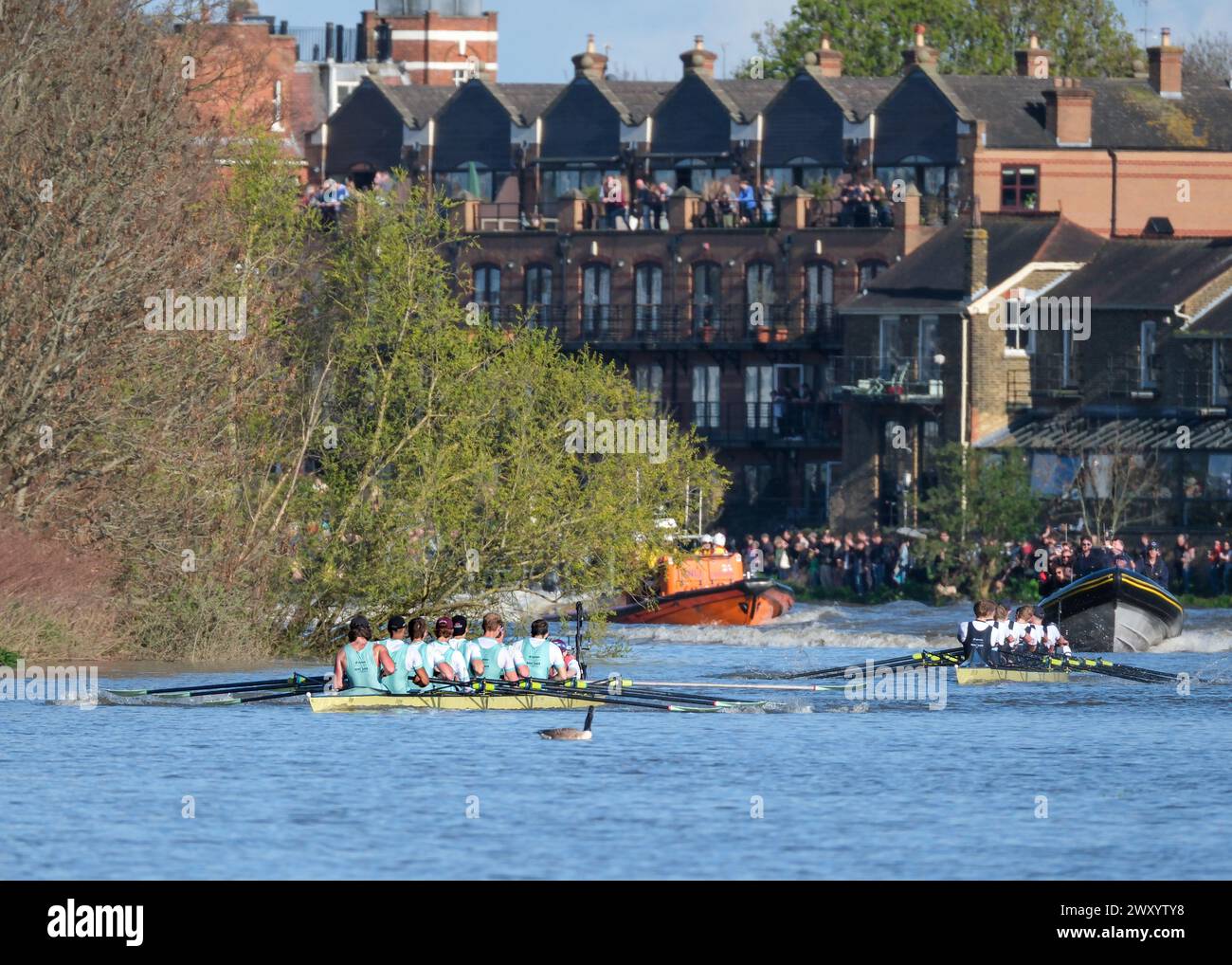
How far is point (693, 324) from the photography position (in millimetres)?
94250

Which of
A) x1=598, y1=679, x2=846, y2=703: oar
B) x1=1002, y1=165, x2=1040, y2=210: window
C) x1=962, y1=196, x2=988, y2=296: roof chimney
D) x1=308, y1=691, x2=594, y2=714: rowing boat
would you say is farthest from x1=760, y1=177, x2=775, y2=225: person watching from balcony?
x1=308, y1=691, x2=594, y2=714: rowing boat

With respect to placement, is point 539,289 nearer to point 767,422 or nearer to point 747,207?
point 747,207

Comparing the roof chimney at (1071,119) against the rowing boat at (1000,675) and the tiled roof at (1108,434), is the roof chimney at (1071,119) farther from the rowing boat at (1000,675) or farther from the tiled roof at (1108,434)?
the rowing boat at (1000,675)

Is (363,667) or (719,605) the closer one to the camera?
(363,667)

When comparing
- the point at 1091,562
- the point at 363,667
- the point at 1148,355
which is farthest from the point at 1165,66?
the point at 363,667

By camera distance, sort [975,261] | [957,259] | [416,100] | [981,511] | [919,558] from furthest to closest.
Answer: [416,100], [957,259], [975,261], [981,511], [919,558]

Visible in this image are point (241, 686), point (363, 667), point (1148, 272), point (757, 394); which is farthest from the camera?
point (757, 394)

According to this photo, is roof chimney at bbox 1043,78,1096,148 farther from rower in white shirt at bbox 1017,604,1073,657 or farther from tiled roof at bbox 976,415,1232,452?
rower in white shirt at bbox 1017,604,1073,657

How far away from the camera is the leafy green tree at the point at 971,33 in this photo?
367 feet

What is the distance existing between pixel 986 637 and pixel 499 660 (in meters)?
8.49

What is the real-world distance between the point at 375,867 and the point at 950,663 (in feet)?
55.9

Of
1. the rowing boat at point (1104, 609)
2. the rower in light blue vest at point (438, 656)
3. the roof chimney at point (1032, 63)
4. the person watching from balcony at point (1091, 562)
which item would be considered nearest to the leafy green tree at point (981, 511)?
the person watching from balcony at point (1091, 562)
